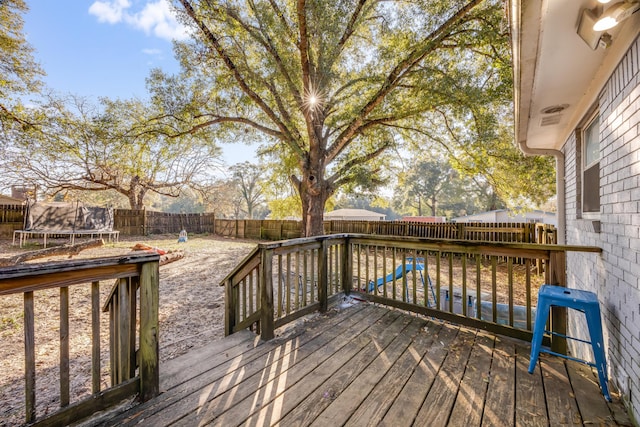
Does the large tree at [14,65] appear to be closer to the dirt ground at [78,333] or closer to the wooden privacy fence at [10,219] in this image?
the dirt ground at [78,333]

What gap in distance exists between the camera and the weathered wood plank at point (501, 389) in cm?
163

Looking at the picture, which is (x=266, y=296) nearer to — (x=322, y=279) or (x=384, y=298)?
(x=322, y=279)

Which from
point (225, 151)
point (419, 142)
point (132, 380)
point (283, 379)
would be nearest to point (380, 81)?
point (419, 142)

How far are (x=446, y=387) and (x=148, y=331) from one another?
7.08ft

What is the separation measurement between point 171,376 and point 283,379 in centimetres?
88

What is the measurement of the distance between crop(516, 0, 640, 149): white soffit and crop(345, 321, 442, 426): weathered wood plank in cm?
249

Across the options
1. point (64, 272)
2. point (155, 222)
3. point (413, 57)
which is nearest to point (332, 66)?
point (413, 57)

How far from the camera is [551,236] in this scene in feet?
21.0

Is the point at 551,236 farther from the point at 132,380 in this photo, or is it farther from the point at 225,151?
the point at 225,151

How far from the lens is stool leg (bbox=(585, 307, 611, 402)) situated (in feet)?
5.92

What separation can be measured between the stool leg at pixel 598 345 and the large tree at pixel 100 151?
9.03m

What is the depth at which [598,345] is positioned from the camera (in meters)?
1.83

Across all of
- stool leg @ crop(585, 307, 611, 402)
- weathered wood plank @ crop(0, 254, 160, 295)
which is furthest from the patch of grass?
stool leg @ crop(585, 307, 611, 402)

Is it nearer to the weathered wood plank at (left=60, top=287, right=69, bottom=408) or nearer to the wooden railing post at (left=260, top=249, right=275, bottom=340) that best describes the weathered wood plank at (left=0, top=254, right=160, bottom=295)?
the weathered wood plank at (left=60, top=287, right=69, bottom=408)
